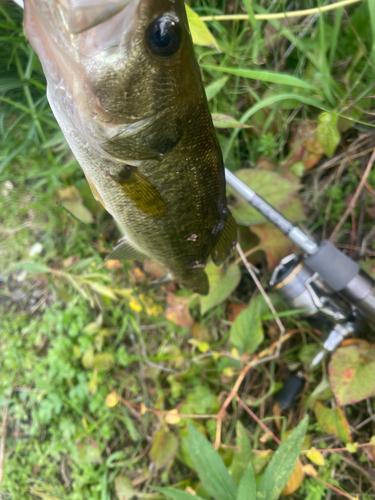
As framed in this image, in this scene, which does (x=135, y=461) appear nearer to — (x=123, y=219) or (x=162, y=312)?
(x=162, y=312)

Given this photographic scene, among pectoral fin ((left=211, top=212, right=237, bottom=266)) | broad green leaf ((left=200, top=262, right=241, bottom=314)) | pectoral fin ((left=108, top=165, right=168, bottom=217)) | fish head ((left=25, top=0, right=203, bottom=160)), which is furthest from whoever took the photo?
broad green leaf ((left=200, top=262, right=241, bottom=314))

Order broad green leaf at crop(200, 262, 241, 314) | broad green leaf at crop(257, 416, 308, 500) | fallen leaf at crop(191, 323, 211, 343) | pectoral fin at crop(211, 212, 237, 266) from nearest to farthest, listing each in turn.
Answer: broad green leaf at crop(257, 416, 308, 500)
pectoral fin at crop(211, 212, 237, 266)
broad green leaf at crop(200, 262, 241, 314)
fallen leaf at crop(191, 323, 211, 343)

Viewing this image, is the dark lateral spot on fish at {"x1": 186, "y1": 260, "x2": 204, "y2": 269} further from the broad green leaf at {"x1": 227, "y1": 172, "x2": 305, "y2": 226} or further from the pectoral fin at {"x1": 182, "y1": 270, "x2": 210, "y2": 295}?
the broad green leaf at {"x1": 227, "y1": 172, "x2": 305, "y2": 226}

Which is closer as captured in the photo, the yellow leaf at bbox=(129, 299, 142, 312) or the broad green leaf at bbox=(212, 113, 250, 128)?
the broad green leaf at bbox=(212, 113, 250, 128)

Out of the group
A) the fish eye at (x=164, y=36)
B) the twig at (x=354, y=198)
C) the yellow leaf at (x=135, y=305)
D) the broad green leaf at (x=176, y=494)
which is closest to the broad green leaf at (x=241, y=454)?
the broad green leaf at (x=176, y=494)

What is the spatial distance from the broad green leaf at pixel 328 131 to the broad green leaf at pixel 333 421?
4.71 feet

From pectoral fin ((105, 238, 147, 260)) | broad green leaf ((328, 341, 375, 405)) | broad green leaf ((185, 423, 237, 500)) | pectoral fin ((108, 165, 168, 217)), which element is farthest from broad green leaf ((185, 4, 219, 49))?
broad green leaf ((185, 423, 237, 500))

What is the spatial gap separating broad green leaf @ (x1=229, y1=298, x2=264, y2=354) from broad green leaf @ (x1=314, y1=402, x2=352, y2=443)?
1.71 ft

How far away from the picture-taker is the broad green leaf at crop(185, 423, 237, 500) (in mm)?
1257

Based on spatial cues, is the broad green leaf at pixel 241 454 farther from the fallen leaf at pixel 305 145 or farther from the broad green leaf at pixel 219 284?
the fallen leaf at pixel 305 145

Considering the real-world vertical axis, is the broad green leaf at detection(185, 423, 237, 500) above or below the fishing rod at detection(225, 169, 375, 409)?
below

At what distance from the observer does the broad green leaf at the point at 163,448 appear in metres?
1.73

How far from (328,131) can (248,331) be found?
1.14m

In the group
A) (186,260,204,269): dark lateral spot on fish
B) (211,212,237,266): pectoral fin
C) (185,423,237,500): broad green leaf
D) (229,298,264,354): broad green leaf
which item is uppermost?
(211,212,237,266): pectoral fin
